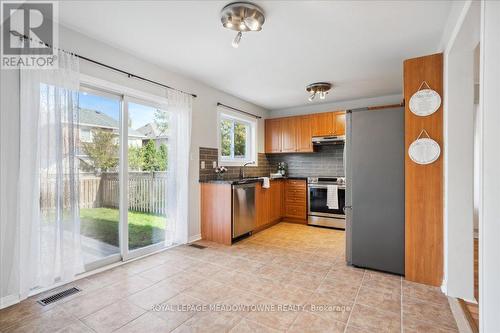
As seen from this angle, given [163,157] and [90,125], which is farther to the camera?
[163,157]

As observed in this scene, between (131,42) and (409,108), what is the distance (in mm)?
3069

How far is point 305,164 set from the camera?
18.7 ft

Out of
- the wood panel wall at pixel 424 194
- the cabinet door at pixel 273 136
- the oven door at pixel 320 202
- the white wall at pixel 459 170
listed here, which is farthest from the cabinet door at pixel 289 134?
the white wall at pixel 459 170

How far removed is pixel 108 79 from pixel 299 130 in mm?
3779

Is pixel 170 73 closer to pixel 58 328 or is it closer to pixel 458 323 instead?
pixel 58 328

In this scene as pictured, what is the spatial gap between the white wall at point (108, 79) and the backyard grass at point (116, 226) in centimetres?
53

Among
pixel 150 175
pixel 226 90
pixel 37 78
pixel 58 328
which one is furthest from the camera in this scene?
pixel 226 90

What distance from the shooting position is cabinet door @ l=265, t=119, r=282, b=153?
569 centimetres

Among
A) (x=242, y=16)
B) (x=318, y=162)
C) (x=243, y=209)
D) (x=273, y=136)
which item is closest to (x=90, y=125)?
(x=242, y=16)

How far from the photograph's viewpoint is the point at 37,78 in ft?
7.14

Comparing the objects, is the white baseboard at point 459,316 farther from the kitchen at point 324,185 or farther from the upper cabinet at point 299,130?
the upper cabinet at point 299,130

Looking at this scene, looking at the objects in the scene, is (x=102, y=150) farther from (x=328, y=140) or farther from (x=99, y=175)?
(x=328, y=140)

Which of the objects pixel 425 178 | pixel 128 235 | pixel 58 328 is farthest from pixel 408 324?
pixel 128 235

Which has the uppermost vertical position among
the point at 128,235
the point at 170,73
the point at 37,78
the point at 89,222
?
the point at 170,73
